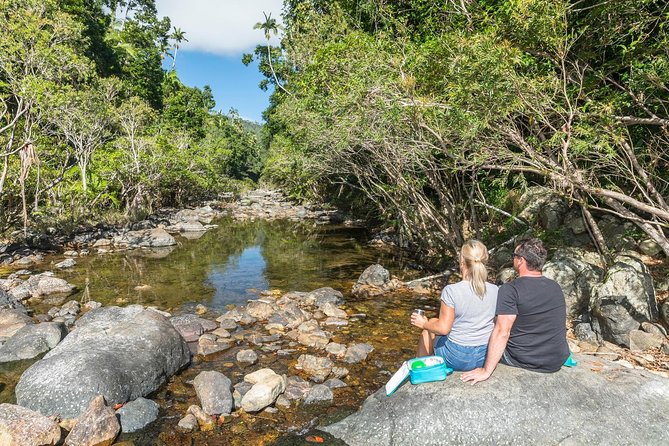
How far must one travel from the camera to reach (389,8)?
42.9 feet

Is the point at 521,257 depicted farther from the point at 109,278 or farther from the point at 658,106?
the point at 109,278

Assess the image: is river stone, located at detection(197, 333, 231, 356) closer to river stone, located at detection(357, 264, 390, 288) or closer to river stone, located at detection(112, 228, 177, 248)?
river stone, located at detection(357, 264, 390, 288)

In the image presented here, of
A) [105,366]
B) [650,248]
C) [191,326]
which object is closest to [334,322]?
[191,326]

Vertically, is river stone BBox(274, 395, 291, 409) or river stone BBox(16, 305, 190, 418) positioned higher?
river stone BBox(16, 305, 190, 418)

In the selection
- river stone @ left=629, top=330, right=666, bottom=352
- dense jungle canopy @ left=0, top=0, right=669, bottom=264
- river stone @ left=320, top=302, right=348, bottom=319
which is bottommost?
river stone @ left=320, top=302, right=348, bottom=319

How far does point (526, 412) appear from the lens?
436 cm

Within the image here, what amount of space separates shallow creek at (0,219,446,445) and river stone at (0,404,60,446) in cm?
82

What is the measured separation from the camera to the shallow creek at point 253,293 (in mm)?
5578

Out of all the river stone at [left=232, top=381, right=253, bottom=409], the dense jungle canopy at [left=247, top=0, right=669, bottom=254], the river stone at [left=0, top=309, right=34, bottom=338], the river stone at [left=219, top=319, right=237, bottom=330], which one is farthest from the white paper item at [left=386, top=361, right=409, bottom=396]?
the river stone at [left=0, top=309, right=34, bottom=338]

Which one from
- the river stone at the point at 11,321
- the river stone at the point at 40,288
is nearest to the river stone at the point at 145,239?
the river stone at the point at 40,288

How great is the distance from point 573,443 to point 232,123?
67140 mm

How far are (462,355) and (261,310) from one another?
618cm

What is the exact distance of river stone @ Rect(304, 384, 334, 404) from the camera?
20.0 ft

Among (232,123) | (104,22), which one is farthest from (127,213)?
(232,123)
